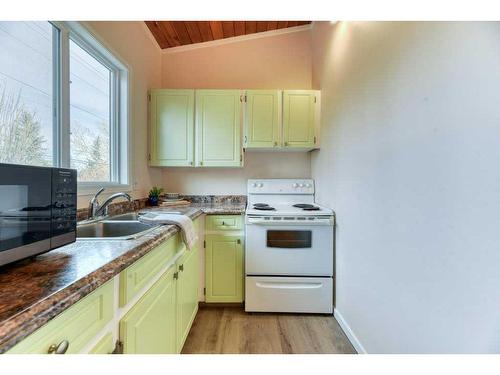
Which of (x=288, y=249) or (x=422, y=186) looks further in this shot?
(x=288, y=249)

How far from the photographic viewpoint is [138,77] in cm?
231

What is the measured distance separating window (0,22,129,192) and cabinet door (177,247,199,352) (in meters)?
0.83

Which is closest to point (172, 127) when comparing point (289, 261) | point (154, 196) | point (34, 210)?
point (154, 196)

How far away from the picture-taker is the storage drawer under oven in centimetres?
211

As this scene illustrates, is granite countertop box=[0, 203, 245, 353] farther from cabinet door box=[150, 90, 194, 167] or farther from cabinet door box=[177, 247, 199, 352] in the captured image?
cabinet door box=[150, 90, 194, 167]

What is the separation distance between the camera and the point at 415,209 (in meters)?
1.06

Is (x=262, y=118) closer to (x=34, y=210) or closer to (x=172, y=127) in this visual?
(x=172, y=127)

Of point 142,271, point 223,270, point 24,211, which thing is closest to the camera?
point 24,211

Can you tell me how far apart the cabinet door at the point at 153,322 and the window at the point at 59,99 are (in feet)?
2.89

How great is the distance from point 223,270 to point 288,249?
0.63 metres
